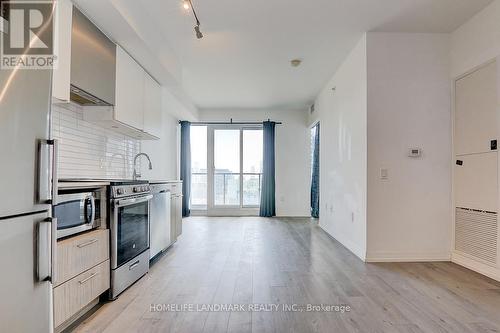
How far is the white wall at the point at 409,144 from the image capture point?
358cm

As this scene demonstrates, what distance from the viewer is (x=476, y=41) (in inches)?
128

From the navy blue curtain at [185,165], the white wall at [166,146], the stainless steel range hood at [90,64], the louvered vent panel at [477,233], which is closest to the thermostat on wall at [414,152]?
the louvered vent panel at [477,233]

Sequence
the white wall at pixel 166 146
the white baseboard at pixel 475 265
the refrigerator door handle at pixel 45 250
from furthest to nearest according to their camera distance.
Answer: the white wall at pixel 166 146
the white baseboard at pixel 475 265
the refrigerator door handle at pixel 45 250

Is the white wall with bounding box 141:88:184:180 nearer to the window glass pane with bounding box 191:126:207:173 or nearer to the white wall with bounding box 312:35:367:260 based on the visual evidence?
the window glass pane with bounding box 191:126:207:173

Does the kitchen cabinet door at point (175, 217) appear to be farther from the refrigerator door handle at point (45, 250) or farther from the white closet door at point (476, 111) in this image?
the white closet door at point (476, 111)

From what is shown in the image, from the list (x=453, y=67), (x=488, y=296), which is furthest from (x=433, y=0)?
(x=488, y=296)

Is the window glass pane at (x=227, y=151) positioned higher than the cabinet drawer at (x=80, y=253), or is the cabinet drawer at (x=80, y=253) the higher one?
the window glass pane at (x=227, y=151)

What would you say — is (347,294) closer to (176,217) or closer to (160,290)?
(160,290)

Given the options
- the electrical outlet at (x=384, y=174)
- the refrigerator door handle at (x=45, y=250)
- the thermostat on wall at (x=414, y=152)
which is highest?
the thermostat on wall at (x=414, y=152)

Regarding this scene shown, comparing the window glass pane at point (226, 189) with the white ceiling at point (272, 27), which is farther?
the window glass pane at point (226, 189)

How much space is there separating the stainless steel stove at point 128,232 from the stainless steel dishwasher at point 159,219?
181 mm

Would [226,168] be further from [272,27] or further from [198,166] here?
[272,27]

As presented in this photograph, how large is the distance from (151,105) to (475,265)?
4308 millimetres

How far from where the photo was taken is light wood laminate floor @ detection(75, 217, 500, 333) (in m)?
2.03
